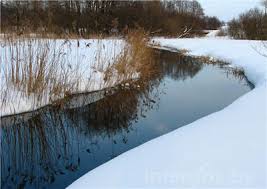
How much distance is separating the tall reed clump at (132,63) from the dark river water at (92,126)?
44cm

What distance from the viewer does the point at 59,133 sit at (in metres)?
4.83

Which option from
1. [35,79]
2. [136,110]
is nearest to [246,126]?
[136,110]

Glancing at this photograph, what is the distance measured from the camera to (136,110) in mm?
6180

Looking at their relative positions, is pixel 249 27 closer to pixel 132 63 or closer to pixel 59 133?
pixel 132 63

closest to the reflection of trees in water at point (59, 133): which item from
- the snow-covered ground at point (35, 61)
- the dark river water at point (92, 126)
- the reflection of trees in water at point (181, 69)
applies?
the dark river water at point (92, 126)

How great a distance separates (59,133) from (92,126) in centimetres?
59

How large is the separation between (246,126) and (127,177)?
1671mm

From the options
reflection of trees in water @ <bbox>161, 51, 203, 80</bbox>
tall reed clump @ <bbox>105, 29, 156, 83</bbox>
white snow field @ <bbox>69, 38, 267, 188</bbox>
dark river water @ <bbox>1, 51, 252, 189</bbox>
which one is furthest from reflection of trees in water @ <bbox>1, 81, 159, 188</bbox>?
reflection of trees in water @ <bbox>161, 51, 203, 80</bbox>

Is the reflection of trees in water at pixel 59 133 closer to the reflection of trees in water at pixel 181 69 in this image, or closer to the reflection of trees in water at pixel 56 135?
the reflection of trees in water at pixel 56 135

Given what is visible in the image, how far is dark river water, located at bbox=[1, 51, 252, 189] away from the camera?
12.2 ft

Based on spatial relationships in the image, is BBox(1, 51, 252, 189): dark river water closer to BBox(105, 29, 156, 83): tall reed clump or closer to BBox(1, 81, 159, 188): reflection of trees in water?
BBox(1, 81, 159, 188): reflection of trees in water

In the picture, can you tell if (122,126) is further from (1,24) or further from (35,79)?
(1,24)

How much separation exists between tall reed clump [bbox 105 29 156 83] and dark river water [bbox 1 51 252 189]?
443 millimetres

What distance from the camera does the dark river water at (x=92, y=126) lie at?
3723 millimetres
